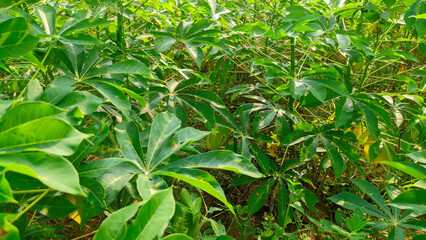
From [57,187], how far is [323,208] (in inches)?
66.7

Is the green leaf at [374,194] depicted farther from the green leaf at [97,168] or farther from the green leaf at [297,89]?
the green leaf at [97,168]

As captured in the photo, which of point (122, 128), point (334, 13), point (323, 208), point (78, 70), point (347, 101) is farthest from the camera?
point (323, 208)

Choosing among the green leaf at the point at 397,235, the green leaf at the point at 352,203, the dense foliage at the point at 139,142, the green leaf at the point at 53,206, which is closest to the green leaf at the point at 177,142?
the dense foliage at the point at 139,142

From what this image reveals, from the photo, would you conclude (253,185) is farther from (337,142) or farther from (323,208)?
(337,142)

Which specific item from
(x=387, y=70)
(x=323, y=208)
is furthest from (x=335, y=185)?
(x=387, y=70)

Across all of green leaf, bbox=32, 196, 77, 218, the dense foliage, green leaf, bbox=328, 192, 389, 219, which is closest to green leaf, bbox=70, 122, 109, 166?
the dense foliage

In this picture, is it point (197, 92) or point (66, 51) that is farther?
point (197, 92)

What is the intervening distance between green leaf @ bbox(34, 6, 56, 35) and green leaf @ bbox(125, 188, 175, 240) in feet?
2.41

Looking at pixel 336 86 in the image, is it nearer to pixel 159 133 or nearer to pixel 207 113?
pixel 207 113

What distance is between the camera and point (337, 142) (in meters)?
1.37

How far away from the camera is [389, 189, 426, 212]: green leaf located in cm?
79

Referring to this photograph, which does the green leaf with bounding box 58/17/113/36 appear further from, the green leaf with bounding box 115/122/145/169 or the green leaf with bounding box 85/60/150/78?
the green leaf with bounding box 115/122/145/169

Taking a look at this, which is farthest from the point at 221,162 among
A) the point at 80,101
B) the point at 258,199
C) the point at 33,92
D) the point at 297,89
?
the point at 258,199

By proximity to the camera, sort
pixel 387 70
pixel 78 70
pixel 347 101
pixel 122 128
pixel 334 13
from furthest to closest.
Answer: pixel 387 70 < pixel 334 13 < pixel 347 101 < pixel 78 70 < pixel 122 128
